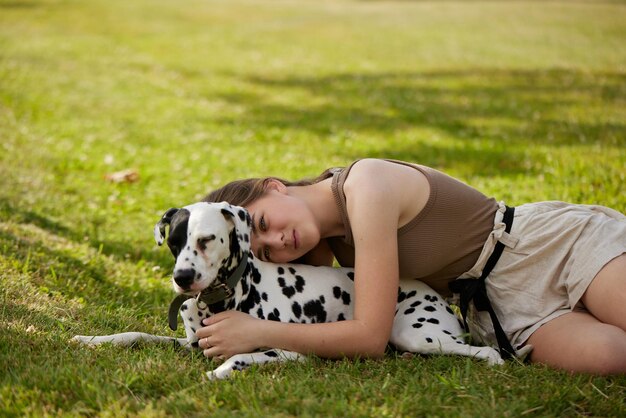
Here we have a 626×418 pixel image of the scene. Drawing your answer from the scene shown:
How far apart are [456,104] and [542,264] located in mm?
10619

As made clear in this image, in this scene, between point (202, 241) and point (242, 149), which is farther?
point (242, 149)

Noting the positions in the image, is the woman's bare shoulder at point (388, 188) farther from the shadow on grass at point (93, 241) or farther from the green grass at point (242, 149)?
the shadow on grass at point (93, 241)

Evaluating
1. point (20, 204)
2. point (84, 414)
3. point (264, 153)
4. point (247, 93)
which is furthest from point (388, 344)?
point (247, 93)

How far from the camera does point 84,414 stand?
3.56 m

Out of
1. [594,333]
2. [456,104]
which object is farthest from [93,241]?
[456,104]

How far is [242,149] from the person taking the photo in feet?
38.1

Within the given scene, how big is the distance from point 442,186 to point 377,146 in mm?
6614

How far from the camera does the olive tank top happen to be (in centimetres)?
478

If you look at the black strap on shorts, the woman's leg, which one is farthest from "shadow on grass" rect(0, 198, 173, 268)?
the woman's leg

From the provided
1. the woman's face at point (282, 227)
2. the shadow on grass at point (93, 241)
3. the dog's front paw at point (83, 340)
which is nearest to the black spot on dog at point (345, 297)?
the woman's face at point (282, 227)

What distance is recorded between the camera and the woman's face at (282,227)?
185 inches

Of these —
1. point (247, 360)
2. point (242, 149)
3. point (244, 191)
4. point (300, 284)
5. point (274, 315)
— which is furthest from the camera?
point (242, 149)

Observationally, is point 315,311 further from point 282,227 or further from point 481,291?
point 481,291

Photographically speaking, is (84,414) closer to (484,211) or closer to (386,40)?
(484,211)
